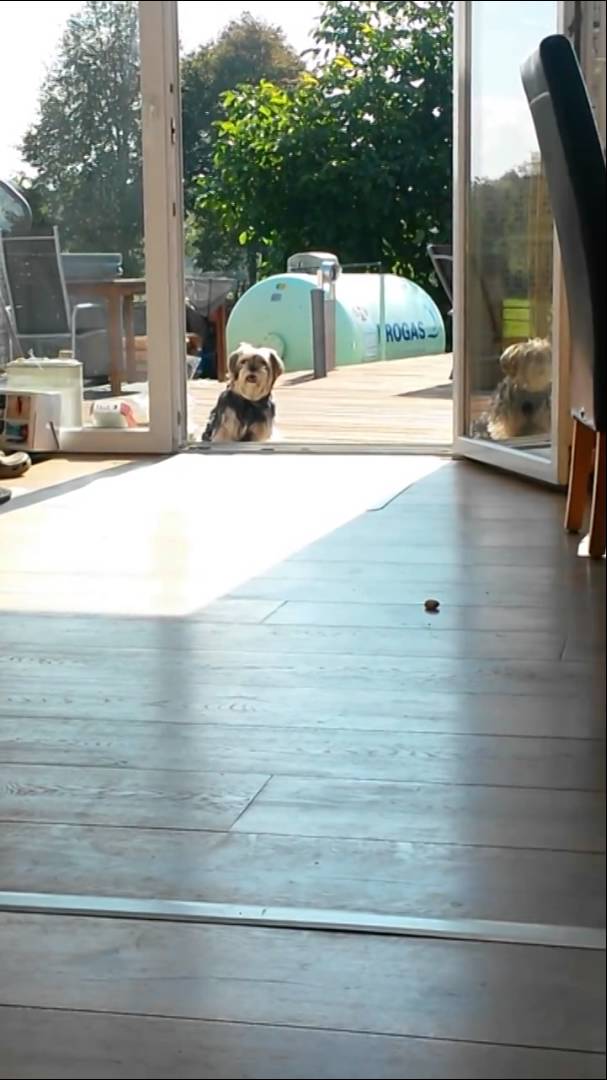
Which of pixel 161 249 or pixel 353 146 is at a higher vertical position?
pixel 353 146

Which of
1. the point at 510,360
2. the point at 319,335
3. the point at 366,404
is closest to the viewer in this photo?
the point at 510,360

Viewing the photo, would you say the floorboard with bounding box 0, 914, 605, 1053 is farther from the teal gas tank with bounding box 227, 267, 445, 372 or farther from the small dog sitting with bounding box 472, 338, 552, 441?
the teal gas tank with bounding box 227, 267, 445, 372

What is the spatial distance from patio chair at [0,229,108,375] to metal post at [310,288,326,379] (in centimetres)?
160

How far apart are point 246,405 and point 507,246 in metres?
1.18

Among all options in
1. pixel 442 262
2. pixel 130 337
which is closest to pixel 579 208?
pixel 130 337

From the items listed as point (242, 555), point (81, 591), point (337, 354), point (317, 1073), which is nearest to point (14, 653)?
point (81, 591)

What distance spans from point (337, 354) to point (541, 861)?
5176mm

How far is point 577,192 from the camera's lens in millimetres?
2607

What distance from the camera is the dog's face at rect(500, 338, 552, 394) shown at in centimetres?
393

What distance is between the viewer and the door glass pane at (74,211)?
4629 millimetres

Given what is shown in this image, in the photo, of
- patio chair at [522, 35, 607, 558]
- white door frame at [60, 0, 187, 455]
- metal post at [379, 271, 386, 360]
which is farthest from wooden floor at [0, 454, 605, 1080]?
metal post at [379, 271, 386, 360]

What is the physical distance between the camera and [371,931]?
128 cm

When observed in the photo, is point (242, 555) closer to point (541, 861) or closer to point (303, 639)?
point (303, 639)

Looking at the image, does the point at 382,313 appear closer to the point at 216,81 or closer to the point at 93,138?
the point at 216,81
